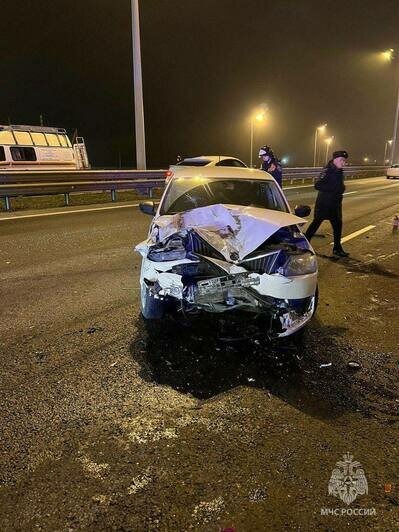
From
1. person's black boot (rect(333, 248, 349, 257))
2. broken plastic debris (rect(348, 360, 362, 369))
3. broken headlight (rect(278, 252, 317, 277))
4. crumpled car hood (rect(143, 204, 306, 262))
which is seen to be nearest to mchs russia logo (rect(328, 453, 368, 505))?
broken plastic debris (rect(348, 360, 362, 369))

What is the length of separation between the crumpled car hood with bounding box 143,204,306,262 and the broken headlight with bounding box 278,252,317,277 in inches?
11.4

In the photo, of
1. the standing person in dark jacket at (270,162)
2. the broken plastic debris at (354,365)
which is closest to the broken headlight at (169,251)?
the broken plastic debris at (354,365)

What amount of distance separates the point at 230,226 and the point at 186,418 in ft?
5.89

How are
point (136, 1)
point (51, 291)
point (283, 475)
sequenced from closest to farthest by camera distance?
point (283, 475) < point (51, 291) < point (136, 1)

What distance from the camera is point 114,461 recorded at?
94.6 inches

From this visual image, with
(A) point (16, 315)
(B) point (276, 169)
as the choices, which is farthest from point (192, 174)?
(B) point (276, 169)

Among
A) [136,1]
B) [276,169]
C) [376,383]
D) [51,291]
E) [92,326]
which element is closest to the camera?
[376,383]

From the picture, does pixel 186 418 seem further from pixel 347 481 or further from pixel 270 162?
pixel 270 162

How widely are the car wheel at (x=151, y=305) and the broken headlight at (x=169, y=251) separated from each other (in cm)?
32

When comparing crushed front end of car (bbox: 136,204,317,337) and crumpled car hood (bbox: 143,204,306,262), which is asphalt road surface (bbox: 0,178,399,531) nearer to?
crushed front end of car (bbox: 136,204,317,337)

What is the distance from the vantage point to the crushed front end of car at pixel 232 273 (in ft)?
11.7

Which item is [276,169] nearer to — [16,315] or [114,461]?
[16,315]

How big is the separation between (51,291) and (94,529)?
380 centimetres

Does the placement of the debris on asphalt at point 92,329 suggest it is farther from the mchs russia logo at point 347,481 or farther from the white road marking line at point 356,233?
the white road marking line at point 356,233
